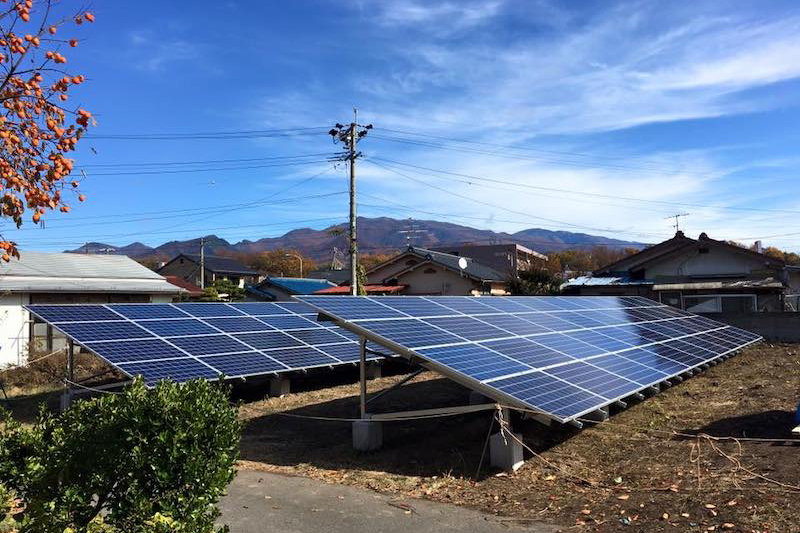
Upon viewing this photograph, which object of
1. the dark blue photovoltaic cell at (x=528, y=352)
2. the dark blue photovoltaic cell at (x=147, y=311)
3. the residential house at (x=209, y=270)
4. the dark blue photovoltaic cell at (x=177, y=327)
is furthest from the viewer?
the residential house at (x=209, y=270)

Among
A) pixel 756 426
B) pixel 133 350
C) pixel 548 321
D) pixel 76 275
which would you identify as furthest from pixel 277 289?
pixel 756 426

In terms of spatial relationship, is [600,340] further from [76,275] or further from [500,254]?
[500,254]

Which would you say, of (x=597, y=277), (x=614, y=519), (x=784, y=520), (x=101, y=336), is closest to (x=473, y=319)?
(x=614, y=519)

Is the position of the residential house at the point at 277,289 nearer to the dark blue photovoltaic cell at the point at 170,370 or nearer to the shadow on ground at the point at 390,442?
the dark blue photovoltaic cell at the point at 170,370

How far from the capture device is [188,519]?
159 inches

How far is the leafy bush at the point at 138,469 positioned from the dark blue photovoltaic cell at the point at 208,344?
9.95 metres

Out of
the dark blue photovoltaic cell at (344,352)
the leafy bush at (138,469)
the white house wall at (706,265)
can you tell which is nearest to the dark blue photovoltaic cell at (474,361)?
the leafy bush at (138,469)

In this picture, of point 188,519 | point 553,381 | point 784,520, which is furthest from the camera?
point 553,381

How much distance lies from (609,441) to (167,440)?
7.74 metres

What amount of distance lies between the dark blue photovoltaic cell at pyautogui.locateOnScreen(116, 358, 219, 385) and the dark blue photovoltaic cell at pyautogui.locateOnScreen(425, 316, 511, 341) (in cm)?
500

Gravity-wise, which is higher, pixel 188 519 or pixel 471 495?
pixel 188 519

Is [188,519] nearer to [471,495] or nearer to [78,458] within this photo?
[78,458]

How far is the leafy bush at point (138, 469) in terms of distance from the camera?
4094 mm

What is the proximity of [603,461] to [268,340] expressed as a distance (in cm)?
1051
